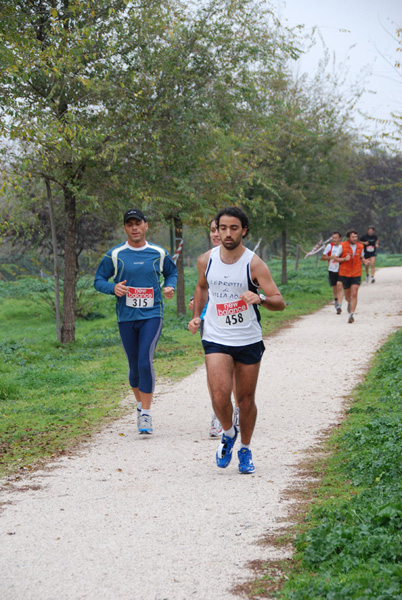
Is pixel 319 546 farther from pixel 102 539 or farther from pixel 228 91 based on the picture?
pixel 228 91

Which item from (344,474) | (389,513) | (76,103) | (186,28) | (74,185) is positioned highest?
(186,28)

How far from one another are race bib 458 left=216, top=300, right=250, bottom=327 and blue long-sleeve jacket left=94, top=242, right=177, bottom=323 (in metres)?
1.88

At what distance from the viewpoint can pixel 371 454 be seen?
5785mm

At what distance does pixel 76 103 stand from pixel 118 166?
144 centimetres

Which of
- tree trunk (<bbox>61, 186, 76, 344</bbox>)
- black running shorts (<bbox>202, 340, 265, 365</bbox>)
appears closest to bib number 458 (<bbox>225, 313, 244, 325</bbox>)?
black running shorts (<bbox>202, 340, 265, 365</bbox>)

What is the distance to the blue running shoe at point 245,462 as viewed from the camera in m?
5.97

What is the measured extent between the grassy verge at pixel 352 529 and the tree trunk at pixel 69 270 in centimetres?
968

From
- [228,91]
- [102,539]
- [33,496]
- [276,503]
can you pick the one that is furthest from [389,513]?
[228,91]

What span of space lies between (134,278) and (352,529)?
419 cm

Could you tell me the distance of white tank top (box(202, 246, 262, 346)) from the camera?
580 cm

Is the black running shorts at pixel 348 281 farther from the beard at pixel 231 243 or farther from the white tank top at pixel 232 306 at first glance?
the beard at pixel 231 243

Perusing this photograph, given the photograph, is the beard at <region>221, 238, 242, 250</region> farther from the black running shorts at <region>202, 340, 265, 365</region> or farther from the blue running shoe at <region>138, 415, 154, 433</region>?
the blue running shoe at <region>138, 415, 154, 433</region>

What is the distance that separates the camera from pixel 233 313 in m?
5.84

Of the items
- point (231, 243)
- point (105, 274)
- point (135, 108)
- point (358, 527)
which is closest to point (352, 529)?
point (358, 527)
